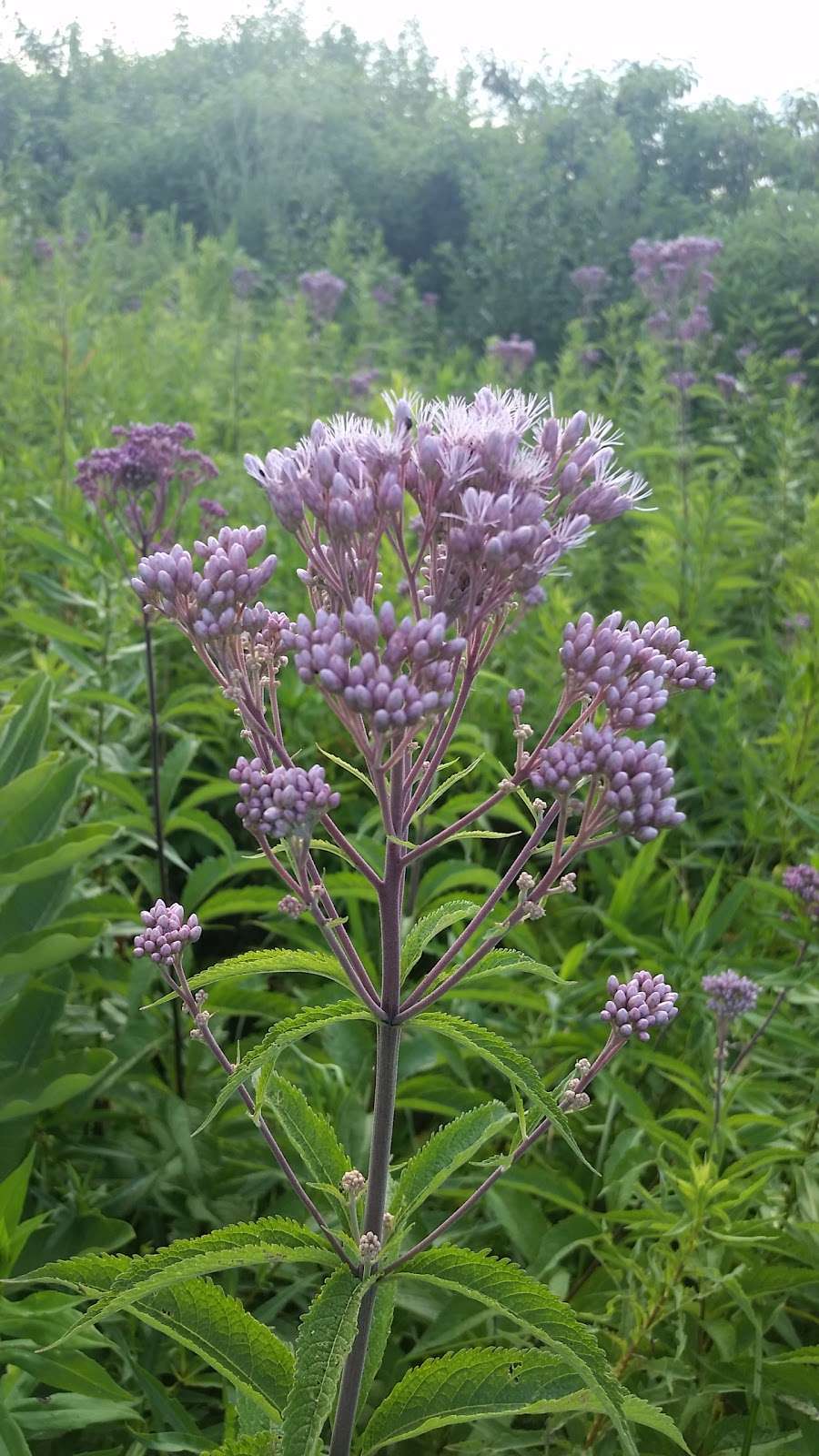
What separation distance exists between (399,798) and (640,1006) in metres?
0.51

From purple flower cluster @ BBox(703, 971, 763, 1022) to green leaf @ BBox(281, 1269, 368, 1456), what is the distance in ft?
4.06

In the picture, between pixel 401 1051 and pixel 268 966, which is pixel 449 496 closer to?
pixel 268 966

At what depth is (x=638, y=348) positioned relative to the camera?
23.7ft

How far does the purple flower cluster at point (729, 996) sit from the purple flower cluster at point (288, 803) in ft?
4.36

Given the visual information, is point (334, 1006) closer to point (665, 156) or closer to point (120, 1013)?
point (120, 1013)

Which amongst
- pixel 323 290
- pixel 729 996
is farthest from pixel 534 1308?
pixel 323 290

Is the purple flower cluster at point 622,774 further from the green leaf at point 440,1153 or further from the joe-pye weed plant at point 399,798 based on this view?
the green leaf at point 440,1153

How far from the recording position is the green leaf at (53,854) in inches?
86.3

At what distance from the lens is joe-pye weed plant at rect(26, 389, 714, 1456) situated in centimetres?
124

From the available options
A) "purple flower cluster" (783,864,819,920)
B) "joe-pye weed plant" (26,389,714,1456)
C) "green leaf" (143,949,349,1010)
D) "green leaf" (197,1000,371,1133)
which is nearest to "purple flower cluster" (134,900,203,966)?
"joe-pye weed plant" (26,389,714,1456)

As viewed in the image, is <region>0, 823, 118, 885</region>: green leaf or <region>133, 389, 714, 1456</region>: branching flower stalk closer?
<region>133, 389, 714, 1456</region>: branching flower stalk

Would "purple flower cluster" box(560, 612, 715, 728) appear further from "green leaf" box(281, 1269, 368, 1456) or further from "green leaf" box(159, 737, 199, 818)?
"green leaf" box(159, 737, 199, 818)

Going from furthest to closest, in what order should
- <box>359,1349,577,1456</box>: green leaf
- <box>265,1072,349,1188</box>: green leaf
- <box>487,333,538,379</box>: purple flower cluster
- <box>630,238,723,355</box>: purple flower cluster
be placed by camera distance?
<box>487,333,538,379</box>: purple flower cluster, <box>630,238,723,355</box>: purple flower cluster, <box>265,1072,349,1188</box>: green leaf, <box>359,1349,577,1456</box>: green leaf

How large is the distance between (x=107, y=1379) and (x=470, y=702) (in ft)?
8.52
